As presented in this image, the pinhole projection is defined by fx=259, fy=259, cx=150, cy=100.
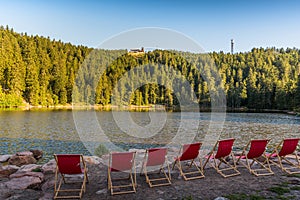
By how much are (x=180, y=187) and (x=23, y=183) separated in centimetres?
325

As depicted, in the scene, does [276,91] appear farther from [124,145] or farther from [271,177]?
[271,177]

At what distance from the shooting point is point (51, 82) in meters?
84.6

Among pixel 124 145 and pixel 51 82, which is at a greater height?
pixel 51 82

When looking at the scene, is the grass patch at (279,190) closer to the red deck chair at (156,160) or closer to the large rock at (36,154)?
the red deck chair at (156,160)

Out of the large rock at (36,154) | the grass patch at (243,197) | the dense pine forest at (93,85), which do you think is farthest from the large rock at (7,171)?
the dense pine forest at (93,85)

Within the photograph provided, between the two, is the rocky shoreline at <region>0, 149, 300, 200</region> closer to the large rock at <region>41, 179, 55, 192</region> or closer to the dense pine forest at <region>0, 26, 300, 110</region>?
the large rock at <region>41, 179, 55, 192</region>

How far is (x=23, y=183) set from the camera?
17.7 feet

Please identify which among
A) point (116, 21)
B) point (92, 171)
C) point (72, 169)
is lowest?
point (92, 171)

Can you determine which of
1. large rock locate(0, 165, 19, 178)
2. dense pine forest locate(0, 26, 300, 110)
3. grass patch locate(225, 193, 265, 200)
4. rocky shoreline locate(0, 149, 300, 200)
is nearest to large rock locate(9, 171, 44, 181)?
rocky shoreline locate(0, 149, 300, 200)

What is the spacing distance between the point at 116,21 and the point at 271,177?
41.2ft

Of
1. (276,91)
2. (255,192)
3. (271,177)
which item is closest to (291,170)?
(271,177)

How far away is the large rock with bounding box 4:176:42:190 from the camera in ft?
17.2

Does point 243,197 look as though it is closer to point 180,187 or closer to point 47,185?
point 180,187

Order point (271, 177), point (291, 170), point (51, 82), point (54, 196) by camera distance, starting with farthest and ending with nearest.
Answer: point (51, 82) → point (291, 170) → point (271, 177) → point (54, 196)
